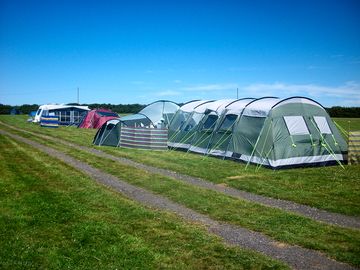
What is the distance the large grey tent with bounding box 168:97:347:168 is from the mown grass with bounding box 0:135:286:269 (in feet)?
27.0

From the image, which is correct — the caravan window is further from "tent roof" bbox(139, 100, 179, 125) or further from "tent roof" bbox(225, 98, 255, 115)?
"tent roof" bbox(139, 100, 179, 125)

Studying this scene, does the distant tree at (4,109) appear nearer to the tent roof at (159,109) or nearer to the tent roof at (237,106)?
the tent roof at (159,109)

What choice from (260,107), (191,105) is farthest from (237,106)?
(191,105)

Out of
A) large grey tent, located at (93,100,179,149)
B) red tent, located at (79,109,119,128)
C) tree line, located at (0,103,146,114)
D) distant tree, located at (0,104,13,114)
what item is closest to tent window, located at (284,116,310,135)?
large grey tent, located at (93,100,179,149)

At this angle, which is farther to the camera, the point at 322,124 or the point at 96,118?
the point at 96,118

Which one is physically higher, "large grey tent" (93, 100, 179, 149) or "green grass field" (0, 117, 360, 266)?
"large grey tent" (93, 100, 179, 149)

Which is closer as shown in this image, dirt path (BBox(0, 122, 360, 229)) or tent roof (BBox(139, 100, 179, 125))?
dirt path (BBox(0, 122, 360, 229))

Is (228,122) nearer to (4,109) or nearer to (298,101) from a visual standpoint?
(298,101)

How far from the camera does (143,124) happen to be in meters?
23.2

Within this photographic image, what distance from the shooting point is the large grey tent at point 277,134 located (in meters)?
15.7

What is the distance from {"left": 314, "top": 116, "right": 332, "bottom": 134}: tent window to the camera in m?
16.8

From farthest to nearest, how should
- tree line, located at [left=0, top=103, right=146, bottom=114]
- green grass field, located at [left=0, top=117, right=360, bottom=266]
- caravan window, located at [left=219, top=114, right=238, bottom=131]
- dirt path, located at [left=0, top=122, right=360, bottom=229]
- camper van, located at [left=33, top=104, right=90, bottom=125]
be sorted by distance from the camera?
1. tree line, located at [left=0, top=103, right=146, bottom=114]
2. camper van, located at [left=33, top=104, right=90, bottom=125]
3. caravan window, located at [left=219, top=114, right=238, bottom=131]
4. dirt path, located at [left=0, top=122, right=360, bottom=229]
5. green grass field, located at [left=0, top=117, right=360, bottom=266]

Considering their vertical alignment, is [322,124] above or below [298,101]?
below

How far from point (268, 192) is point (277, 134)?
5.49m
